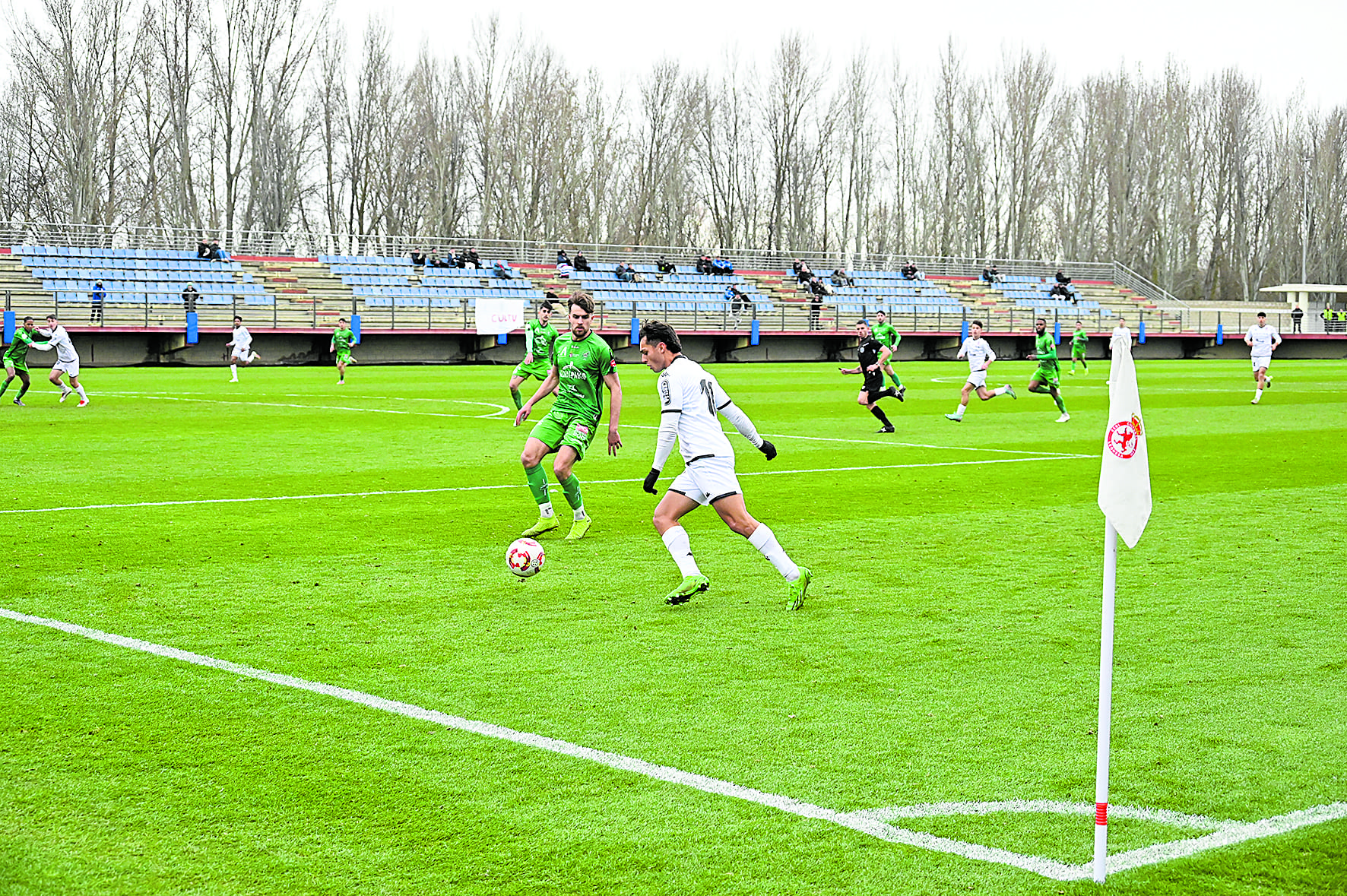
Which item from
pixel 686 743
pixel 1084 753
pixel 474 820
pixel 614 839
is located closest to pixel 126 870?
pixel 474 820

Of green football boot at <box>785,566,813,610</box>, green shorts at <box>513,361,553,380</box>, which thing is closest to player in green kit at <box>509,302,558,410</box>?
green shorts at <box>513,361,553,380</box>

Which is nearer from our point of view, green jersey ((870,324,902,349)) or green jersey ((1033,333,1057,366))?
green jersey ((870,324,902,349))

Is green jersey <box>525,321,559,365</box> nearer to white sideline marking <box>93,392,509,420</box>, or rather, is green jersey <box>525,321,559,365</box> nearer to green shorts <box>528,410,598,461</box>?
white sideline marking <box>93,392,509,420</box>

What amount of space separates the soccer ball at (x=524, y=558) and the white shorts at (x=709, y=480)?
114cm

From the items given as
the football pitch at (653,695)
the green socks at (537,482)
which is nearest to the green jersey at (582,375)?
the green socks at (537,482)

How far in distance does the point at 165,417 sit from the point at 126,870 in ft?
68.2

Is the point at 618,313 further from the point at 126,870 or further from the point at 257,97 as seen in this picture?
the point at 126,870

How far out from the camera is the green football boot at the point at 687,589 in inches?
344

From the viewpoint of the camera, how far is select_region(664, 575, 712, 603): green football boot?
8742mm

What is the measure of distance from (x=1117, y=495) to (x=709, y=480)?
14.5 feet

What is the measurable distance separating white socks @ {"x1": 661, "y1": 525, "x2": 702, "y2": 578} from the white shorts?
0.95ft

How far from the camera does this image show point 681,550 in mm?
9000

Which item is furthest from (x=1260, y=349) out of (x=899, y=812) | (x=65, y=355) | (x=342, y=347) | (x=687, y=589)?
(x=899, y=812)

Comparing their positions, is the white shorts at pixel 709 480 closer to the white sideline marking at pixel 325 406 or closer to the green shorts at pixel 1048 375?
the white sideline marking at pixel 325 406
